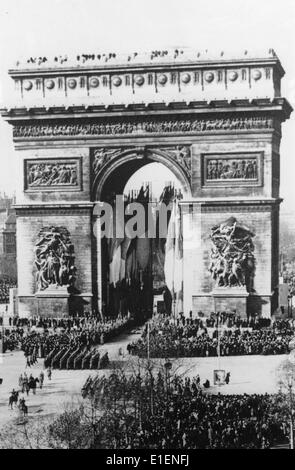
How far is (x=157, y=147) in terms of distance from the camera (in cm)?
3681

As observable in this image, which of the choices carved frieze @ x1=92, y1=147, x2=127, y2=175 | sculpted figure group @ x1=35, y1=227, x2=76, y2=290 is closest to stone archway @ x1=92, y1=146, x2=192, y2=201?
carved frieze @ x1=92, y1=147, x2=127, y2=175

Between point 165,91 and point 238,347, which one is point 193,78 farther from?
point 238,347

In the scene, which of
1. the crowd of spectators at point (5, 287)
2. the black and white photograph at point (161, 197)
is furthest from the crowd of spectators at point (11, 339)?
the crowd of spectators at point (5, 287)

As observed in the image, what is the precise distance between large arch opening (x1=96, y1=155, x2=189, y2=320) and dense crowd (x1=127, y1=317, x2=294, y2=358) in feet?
16.8

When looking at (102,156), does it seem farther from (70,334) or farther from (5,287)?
(5,287)

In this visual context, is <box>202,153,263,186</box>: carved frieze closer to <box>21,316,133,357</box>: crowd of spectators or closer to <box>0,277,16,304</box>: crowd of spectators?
<box>21,316,133,357</box>: crowd of spectators

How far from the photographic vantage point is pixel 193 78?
36.0m

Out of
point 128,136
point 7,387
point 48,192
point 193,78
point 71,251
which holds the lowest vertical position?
point 7,387

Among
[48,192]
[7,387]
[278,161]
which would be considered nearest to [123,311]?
[48,192]

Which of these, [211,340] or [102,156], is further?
[102,156]

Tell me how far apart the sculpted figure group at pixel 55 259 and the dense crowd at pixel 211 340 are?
18.8ft

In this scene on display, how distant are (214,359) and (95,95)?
47.6ft

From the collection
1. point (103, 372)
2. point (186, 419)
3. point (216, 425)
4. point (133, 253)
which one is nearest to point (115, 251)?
point (133, 253)

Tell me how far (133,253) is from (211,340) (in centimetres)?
1179
